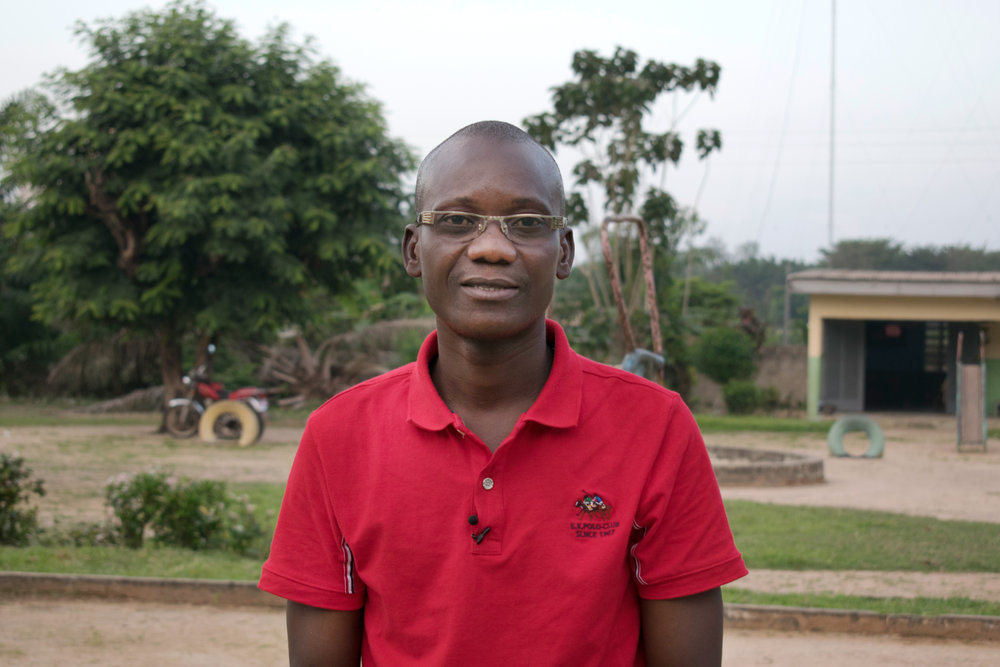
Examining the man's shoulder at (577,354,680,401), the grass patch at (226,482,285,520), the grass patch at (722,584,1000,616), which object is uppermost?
the man's shoulder at (577,354,680,401)

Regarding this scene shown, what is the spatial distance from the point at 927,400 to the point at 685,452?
27.0 m

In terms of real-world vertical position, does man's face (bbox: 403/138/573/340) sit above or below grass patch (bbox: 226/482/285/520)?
above

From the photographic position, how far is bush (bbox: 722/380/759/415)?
23.6m

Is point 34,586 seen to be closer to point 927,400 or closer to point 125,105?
point 125,105

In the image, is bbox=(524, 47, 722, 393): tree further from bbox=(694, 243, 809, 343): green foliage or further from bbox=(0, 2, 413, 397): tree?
bbox=(694, 243, 809, 343): green foliage

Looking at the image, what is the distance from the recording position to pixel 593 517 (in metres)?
1.74

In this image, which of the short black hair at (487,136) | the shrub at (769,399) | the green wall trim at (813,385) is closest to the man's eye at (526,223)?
the short black hair at (487,136)

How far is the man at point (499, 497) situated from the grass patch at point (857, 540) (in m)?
5.70

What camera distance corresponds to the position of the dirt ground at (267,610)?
5.02m

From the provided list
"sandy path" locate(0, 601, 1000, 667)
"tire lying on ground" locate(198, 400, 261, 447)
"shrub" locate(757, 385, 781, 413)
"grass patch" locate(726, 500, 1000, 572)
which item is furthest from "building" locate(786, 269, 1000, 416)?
"sandy path" locate(0, 601, 1000, 667)

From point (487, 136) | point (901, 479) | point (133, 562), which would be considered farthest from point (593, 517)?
point (901, 479)

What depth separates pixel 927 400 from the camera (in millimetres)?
26594

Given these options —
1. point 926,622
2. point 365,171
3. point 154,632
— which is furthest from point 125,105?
point 926,622

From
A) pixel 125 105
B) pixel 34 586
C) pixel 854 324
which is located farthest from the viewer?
pixel 854 324
